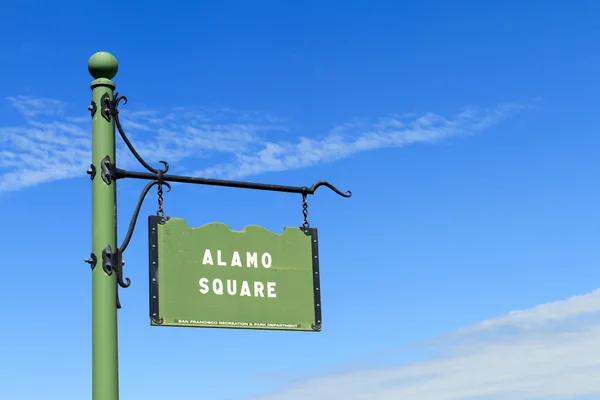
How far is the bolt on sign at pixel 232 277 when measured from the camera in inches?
292

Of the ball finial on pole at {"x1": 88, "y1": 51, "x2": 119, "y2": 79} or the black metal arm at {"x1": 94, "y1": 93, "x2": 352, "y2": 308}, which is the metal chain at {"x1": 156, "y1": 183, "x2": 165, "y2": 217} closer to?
the black metal arm at {"x1": 94, "y1": 93, "x2": 352, "y2": 308}

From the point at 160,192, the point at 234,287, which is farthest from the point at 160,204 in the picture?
the point at 234,287

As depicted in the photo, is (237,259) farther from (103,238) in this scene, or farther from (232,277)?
(103,238)

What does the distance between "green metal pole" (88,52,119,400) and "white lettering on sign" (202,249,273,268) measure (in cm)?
74

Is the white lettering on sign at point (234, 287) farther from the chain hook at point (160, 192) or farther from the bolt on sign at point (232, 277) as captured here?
the chain hook at point (160, 192)

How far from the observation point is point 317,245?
27.0ft

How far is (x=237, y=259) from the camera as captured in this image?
7.74 m

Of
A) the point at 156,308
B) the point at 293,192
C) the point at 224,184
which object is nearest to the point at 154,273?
the point at 156,308

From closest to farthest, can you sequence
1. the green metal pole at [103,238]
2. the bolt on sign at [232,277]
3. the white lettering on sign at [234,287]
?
1. the green metal pole at [103,238]
2. the bolt on sign at [232,277]
3. the white lettering on sign at [234,287]

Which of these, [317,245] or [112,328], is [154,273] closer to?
[112,328]

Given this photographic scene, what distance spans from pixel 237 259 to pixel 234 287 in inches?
9.0

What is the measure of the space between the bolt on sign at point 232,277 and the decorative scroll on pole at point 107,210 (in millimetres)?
194

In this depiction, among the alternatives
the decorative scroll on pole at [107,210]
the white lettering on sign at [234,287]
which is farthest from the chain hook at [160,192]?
the white lettering on sign at [234,287]

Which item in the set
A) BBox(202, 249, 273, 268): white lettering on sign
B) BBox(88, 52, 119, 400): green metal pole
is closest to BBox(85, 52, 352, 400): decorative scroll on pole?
BBox(88, 52, 119, 400): green metal pole
